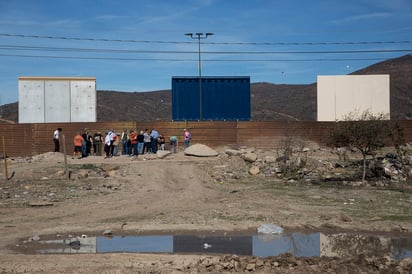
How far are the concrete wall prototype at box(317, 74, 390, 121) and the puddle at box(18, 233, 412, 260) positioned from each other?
31.5 m

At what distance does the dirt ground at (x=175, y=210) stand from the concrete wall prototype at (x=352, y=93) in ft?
64.3

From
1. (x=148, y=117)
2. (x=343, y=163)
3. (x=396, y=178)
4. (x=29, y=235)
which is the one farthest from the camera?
(x=148, y=117)

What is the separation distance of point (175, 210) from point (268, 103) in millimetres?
82063

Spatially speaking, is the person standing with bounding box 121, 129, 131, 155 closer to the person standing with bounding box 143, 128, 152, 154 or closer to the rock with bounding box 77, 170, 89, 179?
the person standing with bounding box 143, 128, 152, 154

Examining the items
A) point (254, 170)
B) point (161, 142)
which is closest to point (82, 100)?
point (161, 142)

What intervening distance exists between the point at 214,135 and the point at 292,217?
20.0m

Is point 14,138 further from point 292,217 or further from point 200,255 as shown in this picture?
point 200,255

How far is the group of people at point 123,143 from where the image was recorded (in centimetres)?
3036

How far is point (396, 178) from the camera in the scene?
23.7m

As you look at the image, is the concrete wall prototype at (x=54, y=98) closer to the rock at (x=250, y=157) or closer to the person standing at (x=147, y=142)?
the person standing at (x=147, y=142)

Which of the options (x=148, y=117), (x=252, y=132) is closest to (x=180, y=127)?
(x=252, y=132)

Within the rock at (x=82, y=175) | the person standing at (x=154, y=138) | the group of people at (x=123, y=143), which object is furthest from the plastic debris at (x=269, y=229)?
the person standing at (x=154, y=138)

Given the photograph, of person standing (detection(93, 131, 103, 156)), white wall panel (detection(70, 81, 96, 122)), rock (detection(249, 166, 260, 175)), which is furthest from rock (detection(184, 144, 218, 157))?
white wall panel (detection(70, 81, 96, 122))

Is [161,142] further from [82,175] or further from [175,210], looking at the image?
[175,210]
